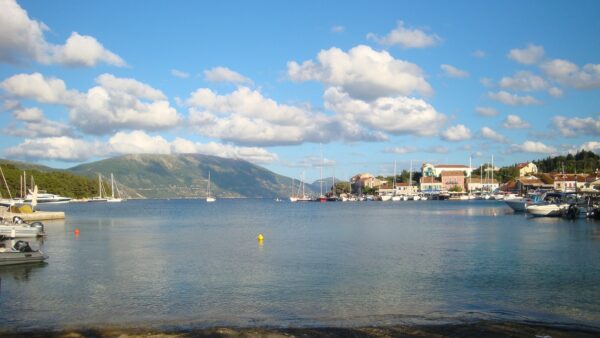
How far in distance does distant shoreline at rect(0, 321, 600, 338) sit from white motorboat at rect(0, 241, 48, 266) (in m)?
15.5

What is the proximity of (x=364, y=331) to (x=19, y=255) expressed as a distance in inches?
937

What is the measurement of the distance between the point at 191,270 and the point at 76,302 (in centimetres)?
935

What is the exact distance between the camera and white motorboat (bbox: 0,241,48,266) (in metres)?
31.4

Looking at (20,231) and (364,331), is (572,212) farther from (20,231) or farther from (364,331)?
(364,331)

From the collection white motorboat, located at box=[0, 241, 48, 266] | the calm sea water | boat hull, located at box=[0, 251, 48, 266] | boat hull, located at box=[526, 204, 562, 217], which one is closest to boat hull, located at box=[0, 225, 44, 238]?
the calm sea water

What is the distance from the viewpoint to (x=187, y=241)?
2004 inches

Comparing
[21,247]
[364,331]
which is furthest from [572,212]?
[21,247]

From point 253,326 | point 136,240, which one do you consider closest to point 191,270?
point 253,326

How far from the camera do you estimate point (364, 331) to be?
55.8 feet

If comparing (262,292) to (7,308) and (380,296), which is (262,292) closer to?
(380,296)

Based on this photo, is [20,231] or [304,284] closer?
[304,284]

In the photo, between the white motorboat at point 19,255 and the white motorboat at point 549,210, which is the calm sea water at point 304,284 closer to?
the white motorboat at point 19,255

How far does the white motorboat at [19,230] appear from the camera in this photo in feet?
148

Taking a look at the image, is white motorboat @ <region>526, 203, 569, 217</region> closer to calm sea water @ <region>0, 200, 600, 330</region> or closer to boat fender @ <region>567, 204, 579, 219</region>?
boat fender @ <region>567, 204, 579, 219</region>
